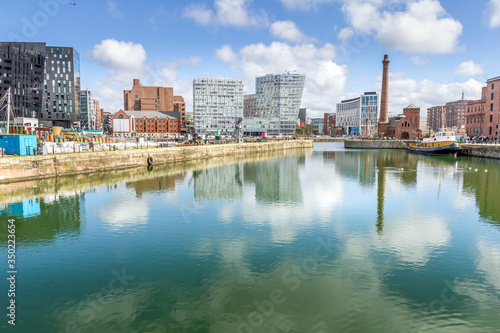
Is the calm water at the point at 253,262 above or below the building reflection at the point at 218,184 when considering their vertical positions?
below

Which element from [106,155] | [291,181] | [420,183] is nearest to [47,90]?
[106,155]

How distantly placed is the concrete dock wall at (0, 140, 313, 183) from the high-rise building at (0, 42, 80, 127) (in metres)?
64.2

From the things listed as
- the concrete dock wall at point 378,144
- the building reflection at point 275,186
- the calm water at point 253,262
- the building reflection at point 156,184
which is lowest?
the calm water at point 253,262

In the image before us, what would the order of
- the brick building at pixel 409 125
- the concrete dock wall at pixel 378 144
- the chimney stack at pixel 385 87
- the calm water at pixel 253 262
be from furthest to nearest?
1. the brick building at pixel 409 125
2. the chimney stack at pixel 385 87
3. the concrete dock wall at pixel 378 144
4. the calm water at pixel 253 262

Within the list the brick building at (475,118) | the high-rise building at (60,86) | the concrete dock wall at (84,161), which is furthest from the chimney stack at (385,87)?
the high-rise building at (60,86)

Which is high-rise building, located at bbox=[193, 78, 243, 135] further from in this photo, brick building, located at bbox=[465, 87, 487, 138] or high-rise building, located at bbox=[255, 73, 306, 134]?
brick building, located at bbox=[465, 87, 487, 138]

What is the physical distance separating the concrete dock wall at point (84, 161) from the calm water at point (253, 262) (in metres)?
4.76

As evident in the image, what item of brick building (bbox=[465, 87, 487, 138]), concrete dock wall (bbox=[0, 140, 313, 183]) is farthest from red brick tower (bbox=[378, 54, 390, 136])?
concrete dock wall (bbox=[0, 140, 313, 183])

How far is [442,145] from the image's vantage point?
2972 inches

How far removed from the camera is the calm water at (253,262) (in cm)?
1044

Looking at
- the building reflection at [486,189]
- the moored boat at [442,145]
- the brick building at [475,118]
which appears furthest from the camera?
the brick building at [475,118]

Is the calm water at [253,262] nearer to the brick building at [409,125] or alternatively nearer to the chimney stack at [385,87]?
the brick building at [409,125]

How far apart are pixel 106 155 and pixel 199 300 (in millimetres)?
39078

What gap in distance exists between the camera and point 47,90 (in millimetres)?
105688
